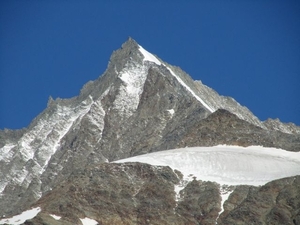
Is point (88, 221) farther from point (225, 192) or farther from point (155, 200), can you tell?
point (225, 192)

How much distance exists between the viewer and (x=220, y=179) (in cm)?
19788

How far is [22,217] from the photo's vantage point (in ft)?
576

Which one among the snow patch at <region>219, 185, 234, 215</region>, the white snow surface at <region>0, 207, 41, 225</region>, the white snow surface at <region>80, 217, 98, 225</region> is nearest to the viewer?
the white snow surface at <region>0, 207, 41, 225</region>

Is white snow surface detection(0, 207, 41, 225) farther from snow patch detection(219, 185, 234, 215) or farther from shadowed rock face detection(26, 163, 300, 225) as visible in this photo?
snow patch detection(219, 185, 234, 215)

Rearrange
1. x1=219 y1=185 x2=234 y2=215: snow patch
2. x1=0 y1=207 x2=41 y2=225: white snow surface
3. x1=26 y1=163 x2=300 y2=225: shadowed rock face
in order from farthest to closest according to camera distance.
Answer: x1=219 y1=185 x2=234 y2=215: snow patch → x1=26 y1=163 x2=300 y2=225: shadowed rock face → x1=0 y1=207 x2=41 y2=225: white snow surface

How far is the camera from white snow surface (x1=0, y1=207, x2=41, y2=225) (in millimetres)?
172375

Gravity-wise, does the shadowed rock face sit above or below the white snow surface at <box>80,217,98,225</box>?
above

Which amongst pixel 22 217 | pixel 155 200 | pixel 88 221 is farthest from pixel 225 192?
pixel 22 217

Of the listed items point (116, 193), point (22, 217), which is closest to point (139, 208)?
point (116, 193)

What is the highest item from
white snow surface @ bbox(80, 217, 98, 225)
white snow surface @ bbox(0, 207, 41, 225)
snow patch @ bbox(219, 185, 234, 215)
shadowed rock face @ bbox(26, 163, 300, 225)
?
snow patch @ bbox(219, 185, 234, 215)

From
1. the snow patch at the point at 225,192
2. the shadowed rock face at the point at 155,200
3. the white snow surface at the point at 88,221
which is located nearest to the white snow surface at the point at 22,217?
the shadowed rock face at the point at 155,200

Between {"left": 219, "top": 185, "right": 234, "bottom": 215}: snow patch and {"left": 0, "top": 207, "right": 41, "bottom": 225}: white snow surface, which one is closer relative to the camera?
{"left": 0, "top": 207, "right": 41, "bottom": 225}: white snow surface

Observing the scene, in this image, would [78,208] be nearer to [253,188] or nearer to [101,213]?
[101,213]

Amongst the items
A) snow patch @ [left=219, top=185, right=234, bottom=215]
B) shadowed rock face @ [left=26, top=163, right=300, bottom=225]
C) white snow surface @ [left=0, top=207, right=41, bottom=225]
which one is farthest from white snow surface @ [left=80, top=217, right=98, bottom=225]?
snow patch @ [left=219, top=185, right=234, bottom=215]
